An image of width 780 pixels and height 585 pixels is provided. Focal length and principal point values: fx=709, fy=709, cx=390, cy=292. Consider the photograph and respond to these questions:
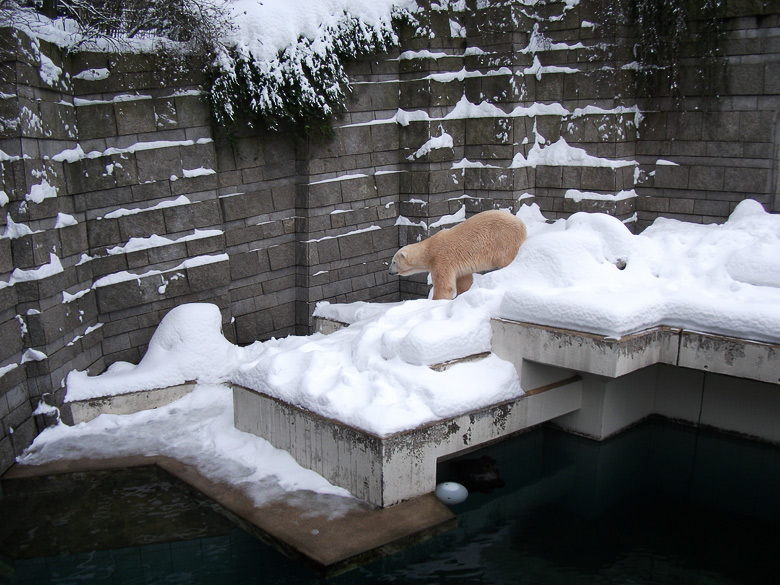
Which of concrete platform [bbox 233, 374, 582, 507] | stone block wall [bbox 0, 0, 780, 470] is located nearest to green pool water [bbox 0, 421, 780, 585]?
concrete platform [bbox 233, 374, 582, 507]

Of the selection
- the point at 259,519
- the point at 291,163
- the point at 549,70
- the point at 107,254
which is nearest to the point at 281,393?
the point at 259,519

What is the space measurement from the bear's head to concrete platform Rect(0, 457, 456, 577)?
279 centimetres

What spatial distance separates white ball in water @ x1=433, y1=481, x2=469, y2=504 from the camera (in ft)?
16.4

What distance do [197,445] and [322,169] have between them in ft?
12.0

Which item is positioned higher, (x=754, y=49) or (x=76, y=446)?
(x=754, y=49)

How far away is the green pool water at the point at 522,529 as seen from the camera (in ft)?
14.1

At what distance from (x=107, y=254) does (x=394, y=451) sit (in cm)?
360

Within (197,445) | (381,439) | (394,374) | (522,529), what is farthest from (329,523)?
(197,445)

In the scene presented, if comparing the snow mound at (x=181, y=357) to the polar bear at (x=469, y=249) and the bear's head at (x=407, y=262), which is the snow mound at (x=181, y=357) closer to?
the bear's head at (x=407, y=262)

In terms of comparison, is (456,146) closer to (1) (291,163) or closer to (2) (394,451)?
(1) (291,163)

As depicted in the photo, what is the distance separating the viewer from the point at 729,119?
25.8ft

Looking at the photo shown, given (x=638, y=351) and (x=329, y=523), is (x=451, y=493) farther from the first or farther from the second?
(x=638, y=351)

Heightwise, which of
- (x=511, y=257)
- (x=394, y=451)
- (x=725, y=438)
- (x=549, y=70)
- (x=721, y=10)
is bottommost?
(x=725, y=438)

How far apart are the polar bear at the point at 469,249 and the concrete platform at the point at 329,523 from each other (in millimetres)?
2594
